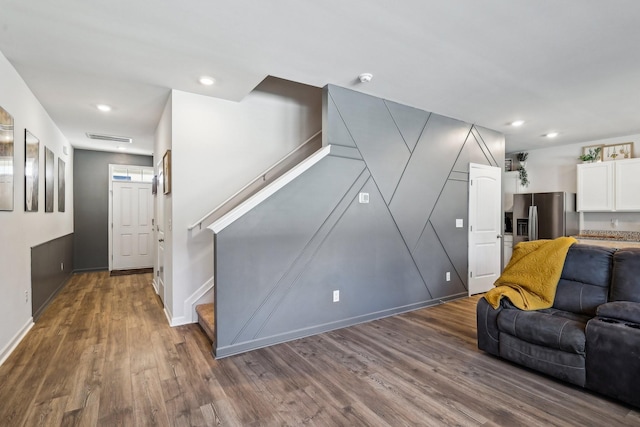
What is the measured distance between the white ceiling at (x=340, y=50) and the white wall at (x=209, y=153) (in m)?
0.28

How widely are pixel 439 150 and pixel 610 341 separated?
9.45ft

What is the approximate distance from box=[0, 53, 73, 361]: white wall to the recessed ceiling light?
1570 mm

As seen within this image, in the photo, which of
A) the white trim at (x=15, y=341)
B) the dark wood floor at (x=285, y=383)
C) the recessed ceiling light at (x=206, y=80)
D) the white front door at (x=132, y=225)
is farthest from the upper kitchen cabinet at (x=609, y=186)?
the white front door at (x=132, y=225)

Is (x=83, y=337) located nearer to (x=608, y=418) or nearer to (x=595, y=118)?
(x=608, y=418)

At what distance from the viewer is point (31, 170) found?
3389 millimetres

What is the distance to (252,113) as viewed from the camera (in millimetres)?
3881

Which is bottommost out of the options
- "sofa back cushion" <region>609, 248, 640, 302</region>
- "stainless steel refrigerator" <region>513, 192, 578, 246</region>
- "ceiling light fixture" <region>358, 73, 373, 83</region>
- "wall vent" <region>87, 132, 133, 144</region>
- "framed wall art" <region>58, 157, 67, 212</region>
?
"sofa back cushion" <region>609, 248, 640, 302</region>

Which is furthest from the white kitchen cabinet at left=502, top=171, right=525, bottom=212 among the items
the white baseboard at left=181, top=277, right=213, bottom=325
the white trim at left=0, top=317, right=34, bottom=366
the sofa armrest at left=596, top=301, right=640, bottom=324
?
the white trim at left=0, top=317, right=34, bottom=366

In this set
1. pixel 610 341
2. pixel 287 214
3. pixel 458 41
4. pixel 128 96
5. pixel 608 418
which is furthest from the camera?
pixel 128 96

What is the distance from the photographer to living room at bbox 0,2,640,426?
221 cm

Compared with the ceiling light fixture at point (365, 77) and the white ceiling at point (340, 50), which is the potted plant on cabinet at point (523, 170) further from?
the ceiling light fixture at point (365, 77)

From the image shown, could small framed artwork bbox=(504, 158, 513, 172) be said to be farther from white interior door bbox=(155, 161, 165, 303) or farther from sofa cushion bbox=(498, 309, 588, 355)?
white interior door bbox=(155, 161, 165, 303)

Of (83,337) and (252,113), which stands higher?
(252,113)

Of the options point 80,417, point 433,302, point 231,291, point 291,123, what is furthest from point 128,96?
point 433,302
